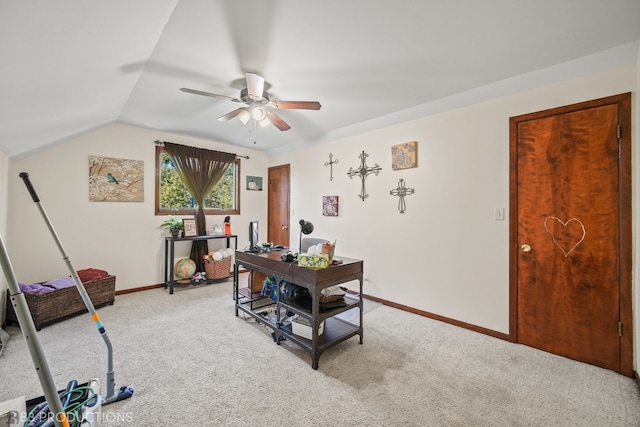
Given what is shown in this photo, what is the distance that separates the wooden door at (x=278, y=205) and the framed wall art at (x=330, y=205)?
41.6 inches

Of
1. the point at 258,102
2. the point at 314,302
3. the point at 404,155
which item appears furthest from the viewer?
the point at 404,155

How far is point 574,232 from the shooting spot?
88.5 inches

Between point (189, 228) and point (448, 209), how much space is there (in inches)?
155

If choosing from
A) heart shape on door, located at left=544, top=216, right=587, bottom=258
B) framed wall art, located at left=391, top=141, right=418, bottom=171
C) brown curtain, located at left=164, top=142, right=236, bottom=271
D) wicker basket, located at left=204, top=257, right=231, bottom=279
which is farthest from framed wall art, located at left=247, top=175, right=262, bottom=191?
heart shape on door, located at left=544, top=216, right=587, bottom=258

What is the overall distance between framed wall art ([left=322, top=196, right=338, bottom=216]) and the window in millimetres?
1912

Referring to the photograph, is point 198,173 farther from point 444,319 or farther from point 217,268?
point 444,319

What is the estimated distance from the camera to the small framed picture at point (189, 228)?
4285 mm

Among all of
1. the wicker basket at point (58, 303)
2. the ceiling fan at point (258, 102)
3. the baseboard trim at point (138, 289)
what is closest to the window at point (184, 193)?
the baseboard trim at point (138, 289)

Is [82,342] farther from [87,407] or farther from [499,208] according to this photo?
[499,208]

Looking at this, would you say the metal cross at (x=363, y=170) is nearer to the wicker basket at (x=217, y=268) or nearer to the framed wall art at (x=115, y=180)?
the wicker basket at (x=217, y=268)

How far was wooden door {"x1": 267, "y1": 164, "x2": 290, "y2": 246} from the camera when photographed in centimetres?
520

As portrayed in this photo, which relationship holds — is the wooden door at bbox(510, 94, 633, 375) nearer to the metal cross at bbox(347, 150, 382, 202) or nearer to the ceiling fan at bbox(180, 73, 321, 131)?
the metal cross at bbox(347, 150, 382, 202)

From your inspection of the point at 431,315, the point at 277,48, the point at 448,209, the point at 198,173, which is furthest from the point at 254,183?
the point at 431,315

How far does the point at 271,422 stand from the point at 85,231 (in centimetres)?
377
